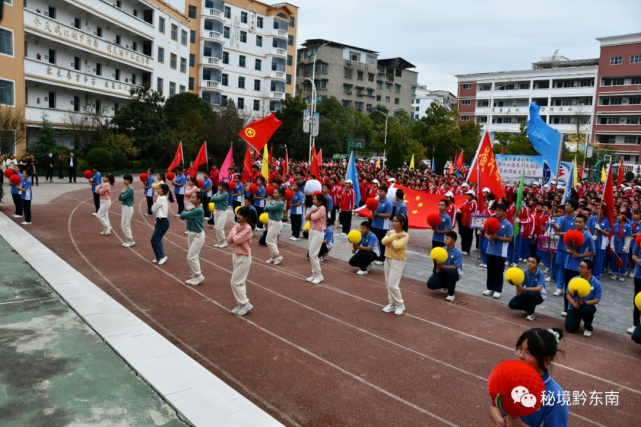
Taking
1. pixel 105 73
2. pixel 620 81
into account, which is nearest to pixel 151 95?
pixel 105 73

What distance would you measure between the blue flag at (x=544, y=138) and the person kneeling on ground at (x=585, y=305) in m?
5.09

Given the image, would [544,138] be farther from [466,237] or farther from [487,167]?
[466,237]

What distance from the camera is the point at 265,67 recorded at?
59.2 meters

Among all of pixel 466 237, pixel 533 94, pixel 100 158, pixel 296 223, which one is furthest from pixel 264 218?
pixel 533 94

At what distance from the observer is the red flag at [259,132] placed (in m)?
15.5

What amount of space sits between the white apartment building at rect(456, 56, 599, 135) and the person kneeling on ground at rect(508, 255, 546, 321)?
2199 inches

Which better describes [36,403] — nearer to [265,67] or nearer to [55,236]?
[55,236]

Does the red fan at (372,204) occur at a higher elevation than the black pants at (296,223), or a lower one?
higher

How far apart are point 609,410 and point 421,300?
4.28 metres

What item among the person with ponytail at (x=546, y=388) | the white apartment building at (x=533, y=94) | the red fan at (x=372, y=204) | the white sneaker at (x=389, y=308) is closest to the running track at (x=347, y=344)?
the white sneaker at (x=389, y=308)

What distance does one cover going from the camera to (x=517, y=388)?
2.86m

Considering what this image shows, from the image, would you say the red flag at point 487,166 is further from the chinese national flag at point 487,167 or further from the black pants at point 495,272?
the black pants at point 495,272

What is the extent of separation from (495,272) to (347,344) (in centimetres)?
443

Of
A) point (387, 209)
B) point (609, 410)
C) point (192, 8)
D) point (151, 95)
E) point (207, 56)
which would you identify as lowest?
point (609, 410)
